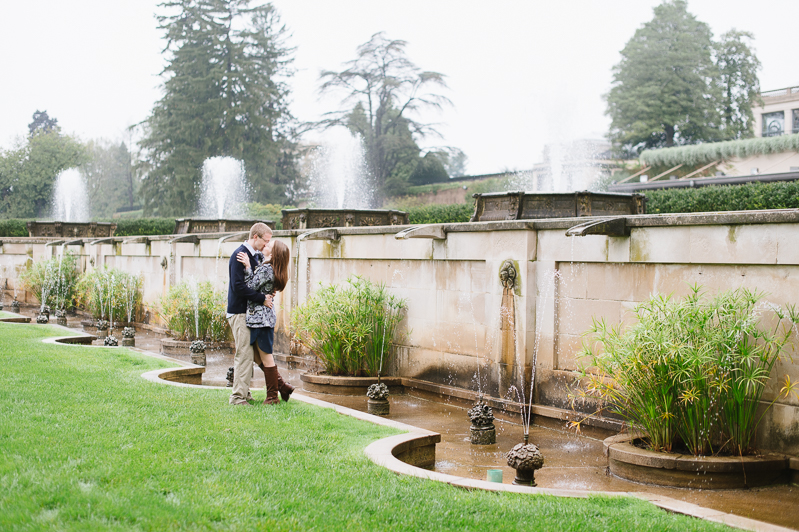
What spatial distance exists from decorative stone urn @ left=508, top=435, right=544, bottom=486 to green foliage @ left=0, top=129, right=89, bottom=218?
50.7 meters

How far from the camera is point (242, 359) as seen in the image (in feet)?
22.8

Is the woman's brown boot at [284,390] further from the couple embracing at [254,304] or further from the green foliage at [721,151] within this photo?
the green foliage at [721,151]

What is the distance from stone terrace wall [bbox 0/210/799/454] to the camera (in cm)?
611

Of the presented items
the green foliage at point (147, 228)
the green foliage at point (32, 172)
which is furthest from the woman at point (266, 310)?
the green foliage at point (32, 172)

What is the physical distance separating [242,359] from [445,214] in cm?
1595

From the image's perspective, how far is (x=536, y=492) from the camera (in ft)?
15.1

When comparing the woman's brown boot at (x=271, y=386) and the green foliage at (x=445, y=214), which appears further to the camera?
the green foliage at (x=445, y=214)

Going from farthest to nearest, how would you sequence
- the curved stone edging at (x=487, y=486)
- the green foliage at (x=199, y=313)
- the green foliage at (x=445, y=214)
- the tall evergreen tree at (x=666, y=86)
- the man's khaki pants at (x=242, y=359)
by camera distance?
the tall evergreen tree at (x=666, y=86)
the green foliage at (x=445, y=214)
the green foliage at (x=199, y=313)
the man's khaki pants at (x=242, y=359)
the curved stone edging at (x=487, y=486)

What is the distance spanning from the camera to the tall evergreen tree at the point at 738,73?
47875 mm

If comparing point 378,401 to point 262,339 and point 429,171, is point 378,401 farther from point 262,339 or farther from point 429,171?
point 429,171

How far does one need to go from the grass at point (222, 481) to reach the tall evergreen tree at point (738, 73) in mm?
48991

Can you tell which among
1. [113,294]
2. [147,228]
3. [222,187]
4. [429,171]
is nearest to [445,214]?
[113,294]

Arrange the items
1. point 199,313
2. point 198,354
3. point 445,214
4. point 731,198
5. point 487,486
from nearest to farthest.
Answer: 1. point 487,486
2. point 198,354
3. point 199,313
4. point 731,198
5. point 445,214

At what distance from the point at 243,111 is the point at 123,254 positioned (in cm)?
2501
